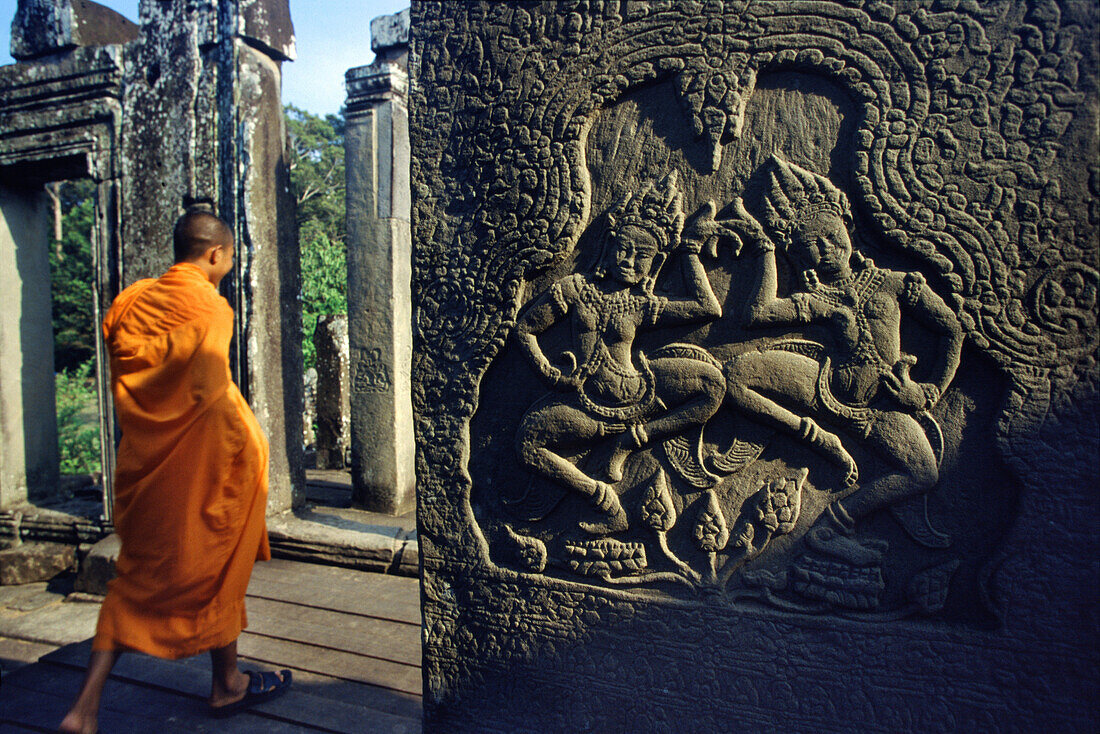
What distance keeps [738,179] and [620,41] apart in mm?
445

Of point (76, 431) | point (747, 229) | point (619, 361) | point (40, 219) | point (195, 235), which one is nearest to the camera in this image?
point (747, 229)

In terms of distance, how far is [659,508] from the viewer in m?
1.58

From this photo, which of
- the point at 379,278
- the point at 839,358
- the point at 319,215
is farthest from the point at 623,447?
the point at 319,215

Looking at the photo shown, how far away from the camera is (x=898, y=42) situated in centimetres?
138

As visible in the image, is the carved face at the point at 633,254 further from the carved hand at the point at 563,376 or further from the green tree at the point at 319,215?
the green tree at the point at 319,215

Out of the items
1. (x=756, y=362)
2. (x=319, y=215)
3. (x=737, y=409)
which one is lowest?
(x=737, y=409)

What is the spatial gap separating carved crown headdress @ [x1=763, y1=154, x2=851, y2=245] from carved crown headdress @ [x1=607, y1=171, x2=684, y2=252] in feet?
0.67

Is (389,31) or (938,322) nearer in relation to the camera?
(938,322)

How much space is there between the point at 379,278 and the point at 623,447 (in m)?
3.39

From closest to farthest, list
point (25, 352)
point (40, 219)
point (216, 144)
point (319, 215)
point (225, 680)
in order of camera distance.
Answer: point (225, 680), point (216, 144), point (25, 352), point (40, 219), point (319, 215)

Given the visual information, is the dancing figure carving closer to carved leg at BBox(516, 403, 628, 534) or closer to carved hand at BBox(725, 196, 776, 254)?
carved hand at BBox(725, 196, 776, 254)

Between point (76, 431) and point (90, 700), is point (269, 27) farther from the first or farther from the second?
point (76, 431)

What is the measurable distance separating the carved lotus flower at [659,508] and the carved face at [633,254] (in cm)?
50

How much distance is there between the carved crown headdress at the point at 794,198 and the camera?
145cm
